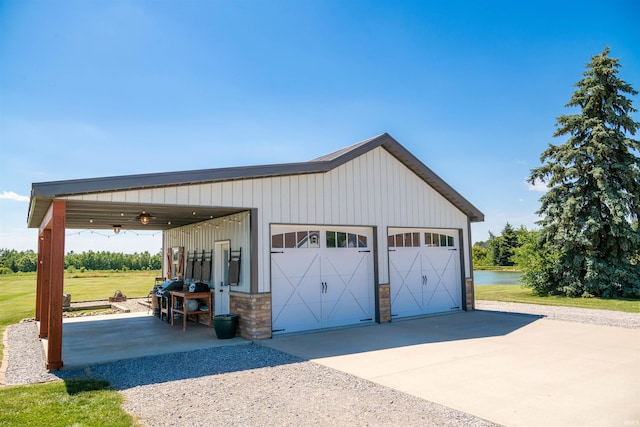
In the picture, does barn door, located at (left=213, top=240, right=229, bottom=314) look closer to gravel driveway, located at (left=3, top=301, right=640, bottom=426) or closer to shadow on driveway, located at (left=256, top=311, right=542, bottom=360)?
shadow on driveway, located at (left=256, top=311, right=542, bottom=360)

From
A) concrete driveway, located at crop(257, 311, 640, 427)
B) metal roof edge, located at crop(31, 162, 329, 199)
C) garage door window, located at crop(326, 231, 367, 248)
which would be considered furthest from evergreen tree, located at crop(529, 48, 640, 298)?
metal roof edge, located at crop(31, 162, 329, 199)

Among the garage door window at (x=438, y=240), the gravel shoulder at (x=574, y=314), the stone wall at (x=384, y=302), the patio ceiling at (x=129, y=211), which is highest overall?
the patio ceiling at (x=129, y=211)

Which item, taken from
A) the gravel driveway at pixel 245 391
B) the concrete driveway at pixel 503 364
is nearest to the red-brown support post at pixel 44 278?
the gravel driveway at pixel 245 391

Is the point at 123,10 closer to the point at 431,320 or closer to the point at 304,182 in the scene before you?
the point at 304,182

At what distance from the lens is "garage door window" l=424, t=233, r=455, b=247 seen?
1258cm

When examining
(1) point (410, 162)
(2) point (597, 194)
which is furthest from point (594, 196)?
(1) point (410, 162)

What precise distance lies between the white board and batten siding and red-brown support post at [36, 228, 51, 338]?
3.85 metres

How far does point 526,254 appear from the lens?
1939 cm

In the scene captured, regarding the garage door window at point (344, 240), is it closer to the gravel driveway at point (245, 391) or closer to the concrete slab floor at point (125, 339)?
the concrete slab floor at point (125, 339)

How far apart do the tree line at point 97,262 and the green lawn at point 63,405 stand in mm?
37226

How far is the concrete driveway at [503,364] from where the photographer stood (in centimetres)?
475

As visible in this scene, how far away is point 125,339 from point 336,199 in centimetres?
585

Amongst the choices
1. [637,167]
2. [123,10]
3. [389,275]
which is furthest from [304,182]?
[637,167]

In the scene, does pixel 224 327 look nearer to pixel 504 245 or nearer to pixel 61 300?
pixel 61 300
